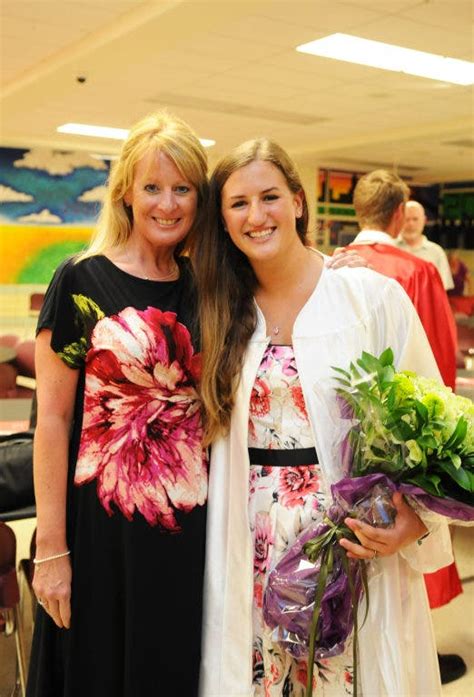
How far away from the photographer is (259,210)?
1.87 meters

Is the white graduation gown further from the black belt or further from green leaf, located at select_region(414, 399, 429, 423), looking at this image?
green leaf, located at select_region(414, 399, 429, 423)

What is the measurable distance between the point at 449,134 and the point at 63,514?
10559 mm

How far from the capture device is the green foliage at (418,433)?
1.59 meters

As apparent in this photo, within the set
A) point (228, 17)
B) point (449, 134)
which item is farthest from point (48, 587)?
point (449, 134)

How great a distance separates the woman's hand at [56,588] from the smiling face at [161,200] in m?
0.83

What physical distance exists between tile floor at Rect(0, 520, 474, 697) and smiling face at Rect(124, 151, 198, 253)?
7.14 feet

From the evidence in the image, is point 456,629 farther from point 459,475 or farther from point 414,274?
point 459,475

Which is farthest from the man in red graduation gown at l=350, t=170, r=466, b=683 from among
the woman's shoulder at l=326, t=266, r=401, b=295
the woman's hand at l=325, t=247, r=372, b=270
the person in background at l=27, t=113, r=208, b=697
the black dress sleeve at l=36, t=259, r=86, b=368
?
the black dress sleeve at l=36, t=259, r=86, b=368

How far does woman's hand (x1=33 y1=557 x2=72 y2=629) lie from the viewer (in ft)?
6.43

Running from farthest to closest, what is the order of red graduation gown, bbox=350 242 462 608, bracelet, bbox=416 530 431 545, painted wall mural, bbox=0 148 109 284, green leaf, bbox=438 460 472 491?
1. painted wall mural, bbox=0 148 109 284
2. red graduation gown, bbox=350 242 462 608
3. bracelet, bbox=416 530 431 545
4. green leaf, bbox=438 460 472 491

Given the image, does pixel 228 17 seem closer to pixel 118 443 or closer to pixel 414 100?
pixel 414 100

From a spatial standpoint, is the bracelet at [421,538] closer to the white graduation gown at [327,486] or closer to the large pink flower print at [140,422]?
the white graduation gown at [327,486]

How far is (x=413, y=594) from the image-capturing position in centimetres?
193

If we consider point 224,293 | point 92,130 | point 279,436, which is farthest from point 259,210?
point 92,130
